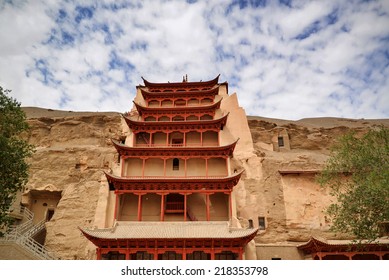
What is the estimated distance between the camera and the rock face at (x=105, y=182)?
2031 centimetres

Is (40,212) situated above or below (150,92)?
below

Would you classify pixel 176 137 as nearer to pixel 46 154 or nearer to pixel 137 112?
pixel 137 112

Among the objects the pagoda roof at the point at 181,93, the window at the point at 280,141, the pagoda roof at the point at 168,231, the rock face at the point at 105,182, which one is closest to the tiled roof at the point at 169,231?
the pagoda roof at the point at 168,231

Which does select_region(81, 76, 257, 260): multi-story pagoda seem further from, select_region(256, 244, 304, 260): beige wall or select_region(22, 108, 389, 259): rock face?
select_region(256, 244, 304, 260): beige wall

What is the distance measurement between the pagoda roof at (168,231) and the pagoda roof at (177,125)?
760 centimetres

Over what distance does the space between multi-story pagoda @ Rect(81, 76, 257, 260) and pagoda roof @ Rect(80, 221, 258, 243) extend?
1.9 inches

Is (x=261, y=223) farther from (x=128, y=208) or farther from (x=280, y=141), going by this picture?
(x=280, y=141)

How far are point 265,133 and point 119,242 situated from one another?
1728 cm

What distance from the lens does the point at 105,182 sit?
21.8 meters

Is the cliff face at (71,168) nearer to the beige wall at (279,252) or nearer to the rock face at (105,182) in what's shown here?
the rock face at (105,182)

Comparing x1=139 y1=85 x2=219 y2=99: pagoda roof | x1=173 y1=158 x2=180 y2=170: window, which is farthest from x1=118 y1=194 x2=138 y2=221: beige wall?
x1=139 y1=85 x2=219 y2=99: pagoda roof

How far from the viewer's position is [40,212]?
23062 millimetres
